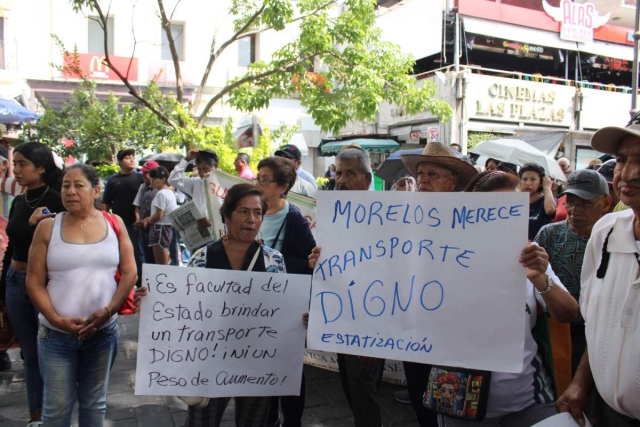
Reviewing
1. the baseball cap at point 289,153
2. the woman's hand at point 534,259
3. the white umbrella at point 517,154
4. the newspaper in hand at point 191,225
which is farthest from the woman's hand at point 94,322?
the white umbrella at point 517,154

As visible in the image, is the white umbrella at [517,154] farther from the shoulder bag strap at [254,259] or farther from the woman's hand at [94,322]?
the woman's hand at [94,322]

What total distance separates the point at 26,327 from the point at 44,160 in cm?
106

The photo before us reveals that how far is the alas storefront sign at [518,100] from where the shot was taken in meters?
17.7

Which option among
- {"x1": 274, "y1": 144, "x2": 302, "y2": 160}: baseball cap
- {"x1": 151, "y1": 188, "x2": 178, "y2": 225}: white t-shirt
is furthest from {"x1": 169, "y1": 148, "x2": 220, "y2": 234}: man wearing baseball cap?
{"x1": 274, "y1": 144, "x2": 302, "y2": 160}: baseball cap

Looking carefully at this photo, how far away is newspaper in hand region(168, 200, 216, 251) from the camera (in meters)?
5.01

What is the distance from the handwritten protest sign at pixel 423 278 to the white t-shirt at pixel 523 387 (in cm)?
15

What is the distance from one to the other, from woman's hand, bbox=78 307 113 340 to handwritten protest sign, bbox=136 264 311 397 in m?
0.43

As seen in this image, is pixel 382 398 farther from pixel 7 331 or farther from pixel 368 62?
pixel 368 62

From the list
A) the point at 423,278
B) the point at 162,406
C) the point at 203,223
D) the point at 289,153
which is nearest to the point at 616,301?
the point at 423,278

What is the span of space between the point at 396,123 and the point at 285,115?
5.29 meters

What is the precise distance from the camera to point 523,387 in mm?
2102

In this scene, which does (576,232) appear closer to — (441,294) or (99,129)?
(441,294)

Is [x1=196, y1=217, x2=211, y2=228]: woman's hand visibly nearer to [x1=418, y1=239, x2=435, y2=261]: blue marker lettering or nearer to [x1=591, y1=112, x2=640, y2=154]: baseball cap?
[x1=418, y1=239, x2=435, y2=261]: blue marker lettering

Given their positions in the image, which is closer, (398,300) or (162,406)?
(398,300)
